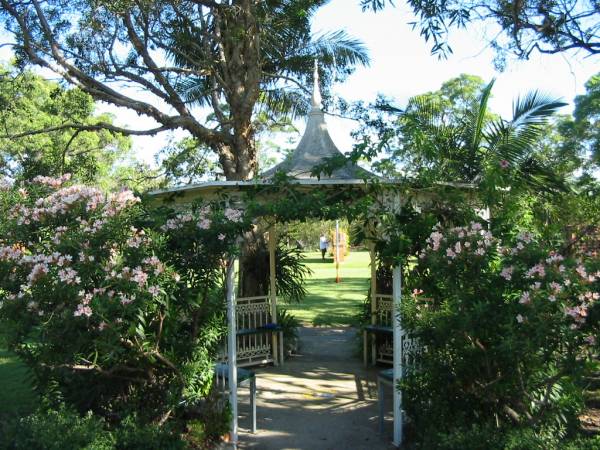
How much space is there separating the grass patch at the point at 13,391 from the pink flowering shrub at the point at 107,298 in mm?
1167

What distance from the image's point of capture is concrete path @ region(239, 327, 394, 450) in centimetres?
599

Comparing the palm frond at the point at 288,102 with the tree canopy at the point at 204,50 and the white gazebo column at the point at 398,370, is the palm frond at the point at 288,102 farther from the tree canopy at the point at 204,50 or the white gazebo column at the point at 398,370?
the white gazebo column at the point at 398,370

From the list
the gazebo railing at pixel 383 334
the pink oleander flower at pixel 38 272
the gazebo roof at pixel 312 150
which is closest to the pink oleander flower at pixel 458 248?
the gazebo roof at pixel 312 150

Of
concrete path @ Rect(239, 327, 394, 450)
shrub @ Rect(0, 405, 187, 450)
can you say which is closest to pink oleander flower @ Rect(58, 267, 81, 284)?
shrub @ Rect(0, 405, 187, 450)

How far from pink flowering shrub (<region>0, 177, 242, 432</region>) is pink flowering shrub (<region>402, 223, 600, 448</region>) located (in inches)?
76.8

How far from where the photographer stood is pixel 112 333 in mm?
4332

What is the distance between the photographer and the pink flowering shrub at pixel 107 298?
4.37 meters

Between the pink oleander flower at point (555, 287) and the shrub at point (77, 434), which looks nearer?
the pink oleander flower at point (555, 287)

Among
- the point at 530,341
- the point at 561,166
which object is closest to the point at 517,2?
the point at 561,166

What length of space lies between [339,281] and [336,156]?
70.6ft

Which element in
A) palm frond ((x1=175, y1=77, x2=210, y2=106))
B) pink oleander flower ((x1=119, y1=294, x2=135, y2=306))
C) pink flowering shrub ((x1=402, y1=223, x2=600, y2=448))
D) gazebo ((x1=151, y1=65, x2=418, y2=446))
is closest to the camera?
pink flowering shrub ((x1=402, y1=223, x2=600, y2=448))

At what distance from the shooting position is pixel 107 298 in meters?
4.26

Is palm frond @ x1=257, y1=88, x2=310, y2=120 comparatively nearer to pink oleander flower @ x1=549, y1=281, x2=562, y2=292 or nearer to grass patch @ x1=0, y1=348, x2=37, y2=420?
grass patch @ x1=0, y1=348, x2=37, y2=420

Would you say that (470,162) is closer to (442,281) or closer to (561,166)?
(561,166)
